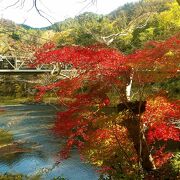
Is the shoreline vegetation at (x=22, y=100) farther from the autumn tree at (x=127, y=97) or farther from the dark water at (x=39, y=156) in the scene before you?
the autumn tree at (x=127, y=97)

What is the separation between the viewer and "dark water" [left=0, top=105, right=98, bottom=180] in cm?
1639

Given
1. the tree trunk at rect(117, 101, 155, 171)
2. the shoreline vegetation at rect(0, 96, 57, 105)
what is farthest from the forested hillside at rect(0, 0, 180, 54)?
the tree trunk at rect(117, 101, 155, 171)

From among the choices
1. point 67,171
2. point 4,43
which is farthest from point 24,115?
point 4,43

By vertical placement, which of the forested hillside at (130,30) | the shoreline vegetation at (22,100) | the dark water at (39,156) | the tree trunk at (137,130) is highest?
the forested hillside at (130,30)

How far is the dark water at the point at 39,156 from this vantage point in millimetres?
16391

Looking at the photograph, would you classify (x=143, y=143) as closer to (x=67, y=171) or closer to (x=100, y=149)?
(x=100, y=149)

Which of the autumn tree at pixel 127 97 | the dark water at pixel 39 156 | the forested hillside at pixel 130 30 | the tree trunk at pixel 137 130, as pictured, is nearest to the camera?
the autumn tree at pixel 127 97

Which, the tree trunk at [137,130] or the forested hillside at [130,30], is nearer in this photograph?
the tree trunk at [137,130]

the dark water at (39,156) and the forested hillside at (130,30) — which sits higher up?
the forested hillside at (130,30)

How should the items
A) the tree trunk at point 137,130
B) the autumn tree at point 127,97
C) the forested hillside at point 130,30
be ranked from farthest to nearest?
1. the forested hillside at point 130,30
2. the tree trunk at point 137,130
3. the autumn tree at point 127,97

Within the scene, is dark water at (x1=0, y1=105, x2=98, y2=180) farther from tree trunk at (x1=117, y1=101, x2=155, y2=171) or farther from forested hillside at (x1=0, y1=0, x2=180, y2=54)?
forested hillside at (x1=0, y1=0, x2=180, y2=54)

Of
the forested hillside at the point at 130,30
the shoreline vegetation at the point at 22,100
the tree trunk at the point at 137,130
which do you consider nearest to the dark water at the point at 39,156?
the tree trunk at the point at 137,130

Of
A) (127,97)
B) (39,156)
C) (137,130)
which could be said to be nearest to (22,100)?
(39,156)

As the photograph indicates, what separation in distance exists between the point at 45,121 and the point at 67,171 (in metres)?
14.5
